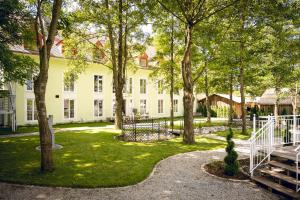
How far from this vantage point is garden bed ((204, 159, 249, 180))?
9.79 m

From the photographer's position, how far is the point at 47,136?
9977 mm

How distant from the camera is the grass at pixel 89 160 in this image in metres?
9.30

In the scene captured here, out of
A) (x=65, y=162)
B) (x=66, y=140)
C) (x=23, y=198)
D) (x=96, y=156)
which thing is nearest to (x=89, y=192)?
(x=23, y=198)

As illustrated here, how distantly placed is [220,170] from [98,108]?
2303cm

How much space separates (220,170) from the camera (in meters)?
10.7

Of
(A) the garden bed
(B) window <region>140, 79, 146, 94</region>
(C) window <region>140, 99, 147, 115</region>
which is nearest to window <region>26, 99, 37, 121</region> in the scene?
(C) window <region>140, 99, 147, 115</region>

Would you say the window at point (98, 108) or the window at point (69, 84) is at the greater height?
the window at point (69, 84)

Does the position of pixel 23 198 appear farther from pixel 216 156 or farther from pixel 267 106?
pixel 267 106

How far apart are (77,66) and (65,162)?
14301 millimetres

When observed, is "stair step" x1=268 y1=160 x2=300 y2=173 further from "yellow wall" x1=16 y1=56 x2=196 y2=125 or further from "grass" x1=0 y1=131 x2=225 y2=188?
"yellow wall" x1=16 y1=56 x2=196 y2=125

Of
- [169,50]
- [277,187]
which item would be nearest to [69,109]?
[169,50]

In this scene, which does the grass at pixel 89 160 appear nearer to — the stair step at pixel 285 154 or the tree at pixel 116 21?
the stair step at pixel 285 154

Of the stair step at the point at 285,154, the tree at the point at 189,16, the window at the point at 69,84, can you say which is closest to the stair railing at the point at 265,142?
the stair step at the point at 285,154

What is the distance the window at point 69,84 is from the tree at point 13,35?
9476 mm
